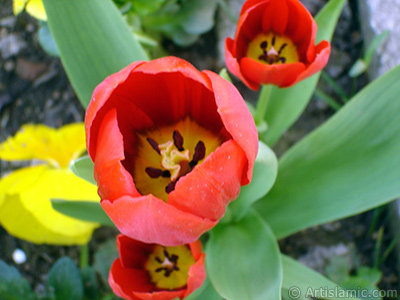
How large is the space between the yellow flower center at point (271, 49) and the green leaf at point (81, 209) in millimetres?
425

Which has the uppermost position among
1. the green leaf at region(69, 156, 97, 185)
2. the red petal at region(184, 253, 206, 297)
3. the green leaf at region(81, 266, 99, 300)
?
the green leaf at region(69, 156, 97, 185)

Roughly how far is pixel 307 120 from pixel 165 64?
2.74 ft

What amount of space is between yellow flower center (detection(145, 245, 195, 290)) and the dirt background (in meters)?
0.42

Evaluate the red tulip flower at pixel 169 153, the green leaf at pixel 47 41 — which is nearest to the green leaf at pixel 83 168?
the red tulip flower at pixel 169 153

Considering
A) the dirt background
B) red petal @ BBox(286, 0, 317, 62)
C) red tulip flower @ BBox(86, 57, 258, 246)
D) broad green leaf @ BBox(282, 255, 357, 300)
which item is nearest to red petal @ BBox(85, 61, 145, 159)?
red tulip flower @ BBox(86, 57, 258, 246)

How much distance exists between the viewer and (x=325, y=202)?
83 centimetres

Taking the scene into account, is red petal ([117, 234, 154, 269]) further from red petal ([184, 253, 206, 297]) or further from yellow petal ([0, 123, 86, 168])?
yellow petal ([0, 123, 86, 168])

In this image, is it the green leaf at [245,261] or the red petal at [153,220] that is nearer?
the red petal at [153,220]

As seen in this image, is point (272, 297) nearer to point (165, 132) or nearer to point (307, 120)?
point (165, 132)

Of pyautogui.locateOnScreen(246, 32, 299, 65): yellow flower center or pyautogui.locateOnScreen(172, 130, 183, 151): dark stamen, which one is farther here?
pyautogui.locateOnScreen(246, 32, 299, 65): yellow flower center

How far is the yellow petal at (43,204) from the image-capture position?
0.99m

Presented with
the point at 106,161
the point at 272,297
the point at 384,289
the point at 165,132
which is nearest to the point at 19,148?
the point at 165,132

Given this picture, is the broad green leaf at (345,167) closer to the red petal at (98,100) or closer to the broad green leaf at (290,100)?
the broad green leaf at (290,100)

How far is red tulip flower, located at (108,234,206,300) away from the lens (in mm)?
661
